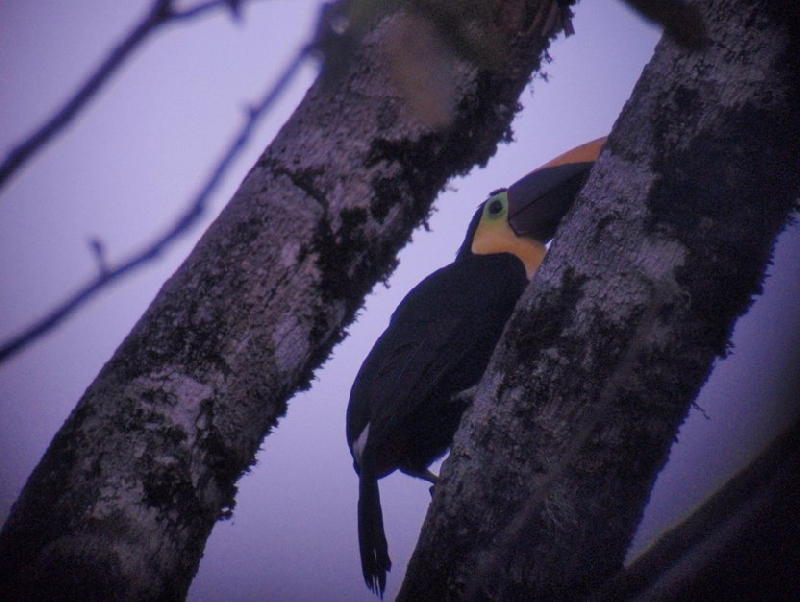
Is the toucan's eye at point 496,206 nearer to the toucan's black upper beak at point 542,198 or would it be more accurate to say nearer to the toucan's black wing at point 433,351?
the toucan's black upper beak at point 542,198

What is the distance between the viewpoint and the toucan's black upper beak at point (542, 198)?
3064 millimetres

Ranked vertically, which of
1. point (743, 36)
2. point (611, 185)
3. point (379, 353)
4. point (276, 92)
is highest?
point (379, 353)

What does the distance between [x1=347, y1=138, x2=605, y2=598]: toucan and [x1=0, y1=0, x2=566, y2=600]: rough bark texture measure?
1.36 metres

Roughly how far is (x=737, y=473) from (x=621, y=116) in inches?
35.1

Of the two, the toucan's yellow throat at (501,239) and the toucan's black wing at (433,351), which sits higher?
the toucan's yellow throat at (501,239)

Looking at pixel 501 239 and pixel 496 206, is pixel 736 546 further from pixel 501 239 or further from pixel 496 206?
pixel 496 206

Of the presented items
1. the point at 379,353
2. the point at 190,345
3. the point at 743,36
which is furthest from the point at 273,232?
the point at 379,353

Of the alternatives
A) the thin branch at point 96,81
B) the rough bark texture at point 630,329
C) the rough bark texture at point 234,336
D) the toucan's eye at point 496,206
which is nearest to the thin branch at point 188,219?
the thin branch at point 96,81

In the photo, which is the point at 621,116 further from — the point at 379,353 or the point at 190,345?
the point at 379,353

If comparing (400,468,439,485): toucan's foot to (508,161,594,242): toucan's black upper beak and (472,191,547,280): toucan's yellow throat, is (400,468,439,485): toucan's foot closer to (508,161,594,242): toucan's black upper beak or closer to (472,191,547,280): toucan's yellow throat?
(472,191,547,280): toucan's yellow throat

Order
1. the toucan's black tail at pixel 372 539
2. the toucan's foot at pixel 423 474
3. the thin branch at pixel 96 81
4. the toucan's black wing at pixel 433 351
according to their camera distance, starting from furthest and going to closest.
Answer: the toucan's foot at pixel 423 474 < the toucan's black wing at pixel 433 351 < the toucan's black tail at pixel 372 539 < the thin branch at pixel 96 81

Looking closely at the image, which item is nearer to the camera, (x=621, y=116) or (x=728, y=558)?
(x=728, y=558)

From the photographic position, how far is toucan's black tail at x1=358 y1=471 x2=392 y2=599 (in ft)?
7.36

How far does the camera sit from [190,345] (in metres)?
0.81
